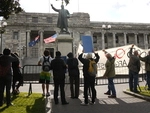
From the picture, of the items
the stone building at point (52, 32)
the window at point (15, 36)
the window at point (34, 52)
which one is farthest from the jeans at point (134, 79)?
the window at point (15, 36)

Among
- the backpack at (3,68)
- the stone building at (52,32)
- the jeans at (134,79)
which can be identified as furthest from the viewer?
the stone building at (52,32)

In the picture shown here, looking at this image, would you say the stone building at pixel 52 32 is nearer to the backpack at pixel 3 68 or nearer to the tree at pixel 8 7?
the tree at pixel 8 7

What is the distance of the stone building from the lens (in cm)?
5994

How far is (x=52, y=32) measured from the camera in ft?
209

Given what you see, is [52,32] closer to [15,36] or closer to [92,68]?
[15,36]

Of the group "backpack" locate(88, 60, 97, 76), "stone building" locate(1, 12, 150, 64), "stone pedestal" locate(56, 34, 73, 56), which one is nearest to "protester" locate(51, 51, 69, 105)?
"backpack" locate(88, 60, 97, 76)

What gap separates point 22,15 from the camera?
62.1m

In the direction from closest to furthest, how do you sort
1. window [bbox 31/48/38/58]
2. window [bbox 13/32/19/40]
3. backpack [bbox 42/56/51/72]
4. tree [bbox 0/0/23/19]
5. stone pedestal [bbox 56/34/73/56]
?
backpack [bbox 42/56/51/72] → tree [bbox 0/0/23/19] → stone pedestal [bbox 56/34/73/56] → window [bbox 13/32/19/40] → window [bbox 31/48/38/58]

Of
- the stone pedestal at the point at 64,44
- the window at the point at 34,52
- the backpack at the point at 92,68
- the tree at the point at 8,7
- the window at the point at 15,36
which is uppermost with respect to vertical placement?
the window at the point at 15,36

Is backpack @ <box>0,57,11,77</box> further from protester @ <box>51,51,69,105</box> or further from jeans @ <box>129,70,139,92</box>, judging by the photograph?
jeans @ <box>129,70,139,92</box>

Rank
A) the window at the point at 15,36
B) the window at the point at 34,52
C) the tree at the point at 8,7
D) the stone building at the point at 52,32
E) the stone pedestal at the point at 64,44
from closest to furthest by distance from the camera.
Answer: the tree at the point at 8,7 → the stone pedestal at the point at 64,44 → the stone building at the point at 52,32 → the window at the point at 15,36 → the window at the point at 34,52

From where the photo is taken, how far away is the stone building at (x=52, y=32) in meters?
59.9

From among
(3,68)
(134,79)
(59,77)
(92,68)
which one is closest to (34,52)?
(134,79)

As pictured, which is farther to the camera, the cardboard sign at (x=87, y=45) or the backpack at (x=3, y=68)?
the cardboard sign at (x=87, y=45)
